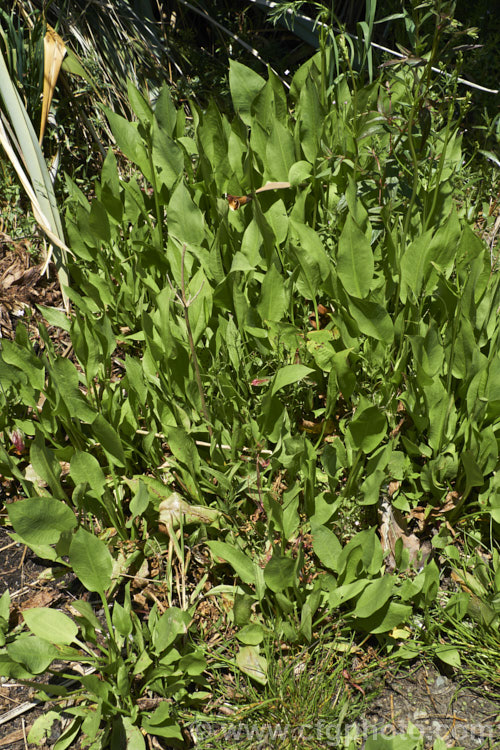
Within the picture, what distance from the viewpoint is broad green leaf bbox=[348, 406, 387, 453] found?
4.95ft

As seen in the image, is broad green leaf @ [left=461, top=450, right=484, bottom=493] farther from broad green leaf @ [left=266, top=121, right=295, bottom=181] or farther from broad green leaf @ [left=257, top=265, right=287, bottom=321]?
broad green leaf @ [left=266, top=121, right=295, bottom=181]

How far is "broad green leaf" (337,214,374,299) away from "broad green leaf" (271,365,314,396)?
0.29 meters

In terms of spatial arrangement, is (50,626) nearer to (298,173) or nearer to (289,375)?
(289,375)

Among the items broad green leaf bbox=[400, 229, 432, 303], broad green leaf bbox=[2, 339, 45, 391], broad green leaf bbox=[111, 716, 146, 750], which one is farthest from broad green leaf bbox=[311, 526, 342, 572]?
broad green leaf bbox=[2, 339, 45, 391]

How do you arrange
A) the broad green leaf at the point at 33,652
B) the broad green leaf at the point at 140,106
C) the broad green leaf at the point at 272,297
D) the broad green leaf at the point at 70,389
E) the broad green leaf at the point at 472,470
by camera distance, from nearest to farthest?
the broad green leaf at the point at 33,652, the broad green leaf at the point at 472,470, the broad green leaf at the point at 70,389, the broad green leaf at the point at 272,297, the broad green leaf at the point at 140,106

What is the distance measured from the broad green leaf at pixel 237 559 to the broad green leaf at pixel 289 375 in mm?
394

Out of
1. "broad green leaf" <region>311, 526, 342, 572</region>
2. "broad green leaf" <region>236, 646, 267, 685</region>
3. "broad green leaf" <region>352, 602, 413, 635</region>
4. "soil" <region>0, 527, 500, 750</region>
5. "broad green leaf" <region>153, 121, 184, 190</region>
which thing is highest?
"broad green leaf" <region>153, 121, 184, 190</region>

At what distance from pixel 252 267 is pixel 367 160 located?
0.69 metres

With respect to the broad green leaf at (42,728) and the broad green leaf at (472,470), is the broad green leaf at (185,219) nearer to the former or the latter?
the broad green leaf at (472,470)

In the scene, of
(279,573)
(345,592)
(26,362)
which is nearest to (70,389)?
(26,362)

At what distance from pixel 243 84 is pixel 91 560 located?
5.57 feet

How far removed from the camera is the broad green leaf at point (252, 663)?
1.34 m

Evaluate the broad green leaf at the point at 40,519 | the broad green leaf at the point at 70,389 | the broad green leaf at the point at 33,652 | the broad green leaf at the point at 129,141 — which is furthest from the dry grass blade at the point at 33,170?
the broad green leaf at the point at 33,652

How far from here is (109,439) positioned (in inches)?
63.7
